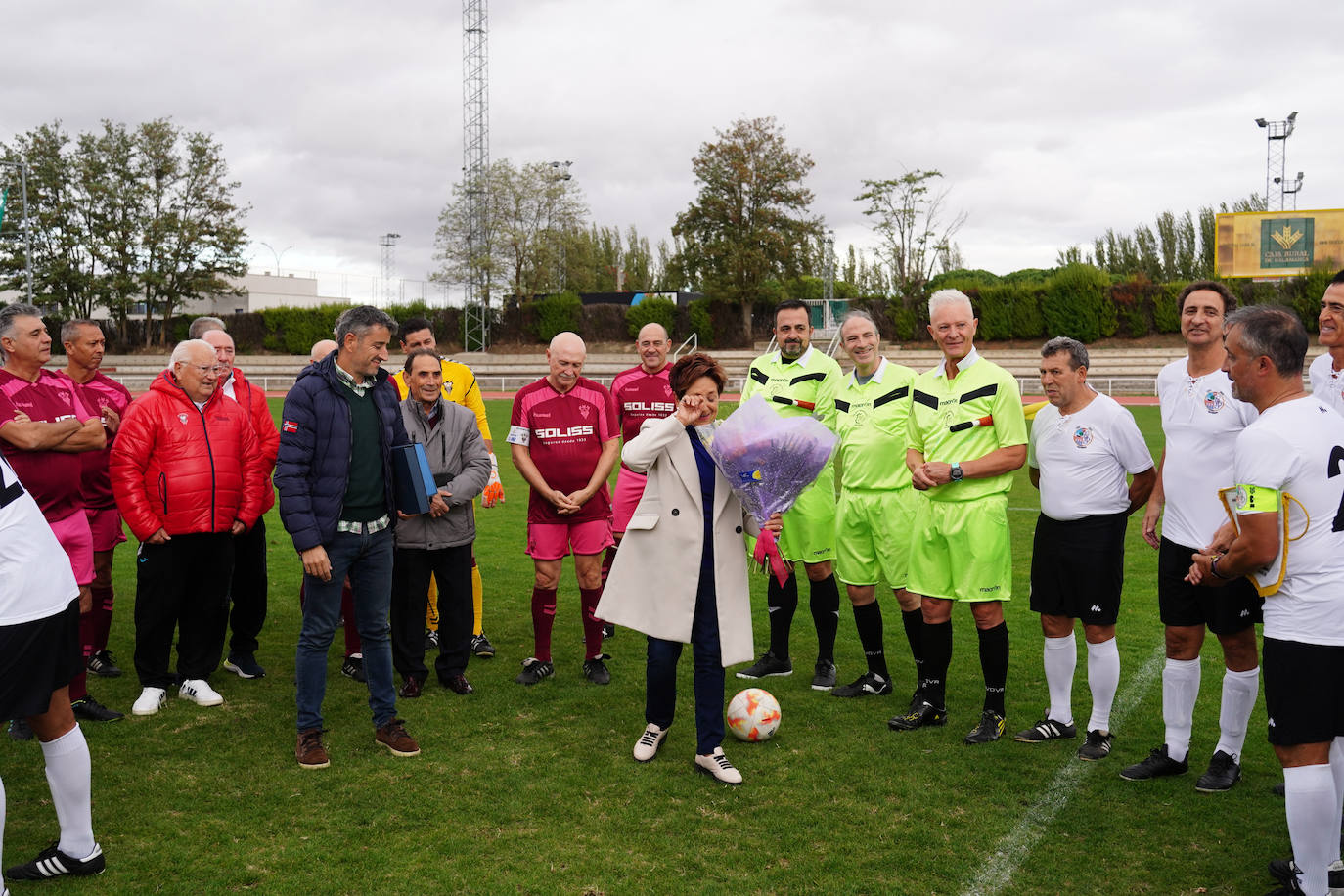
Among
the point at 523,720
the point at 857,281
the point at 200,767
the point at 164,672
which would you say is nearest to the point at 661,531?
the point at 523,720

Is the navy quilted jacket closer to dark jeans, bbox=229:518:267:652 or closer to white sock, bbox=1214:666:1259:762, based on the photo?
dark jeans, bbox=229:518:267:652

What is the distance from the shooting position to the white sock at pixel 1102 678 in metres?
5.07

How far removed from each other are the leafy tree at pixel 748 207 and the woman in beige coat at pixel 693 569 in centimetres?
4412

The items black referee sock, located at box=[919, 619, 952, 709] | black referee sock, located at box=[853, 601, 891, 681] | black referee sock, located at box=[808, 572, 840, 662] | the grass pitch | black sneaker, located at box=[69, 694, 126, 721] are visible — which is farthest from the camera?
black referee sock, located at box=[808, 572, 840, 662]

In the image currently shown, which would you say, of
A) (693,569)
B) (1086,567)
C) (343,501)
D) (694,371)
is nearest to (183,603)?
(343,501)

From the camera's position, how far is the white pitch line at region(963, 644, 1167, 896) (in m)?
3.84

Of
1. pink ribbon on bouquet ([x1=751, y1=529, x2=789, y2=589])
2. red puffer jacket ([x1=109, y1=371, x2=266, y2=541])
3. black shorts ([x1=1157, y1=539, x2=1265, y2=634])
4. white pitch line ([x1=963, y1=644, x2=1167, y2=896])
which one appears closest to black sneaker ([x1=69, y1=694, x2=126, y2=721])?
red puffer jacket ([x1=109, y1=371, x2=266, y2=541])

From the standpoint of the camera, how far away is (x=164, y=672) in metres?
6.03

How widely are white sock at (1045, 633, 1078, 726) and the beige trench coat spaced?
1678 mm

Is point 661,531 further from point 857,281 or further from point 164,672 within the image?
point 857,281

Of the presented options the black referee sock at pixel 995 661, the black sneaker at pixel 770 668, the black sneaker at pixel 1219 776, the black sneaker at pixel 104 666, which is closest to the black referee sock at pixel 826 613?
the black sneaker at pixel 770 668

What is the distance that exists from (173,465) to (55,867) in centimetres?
258

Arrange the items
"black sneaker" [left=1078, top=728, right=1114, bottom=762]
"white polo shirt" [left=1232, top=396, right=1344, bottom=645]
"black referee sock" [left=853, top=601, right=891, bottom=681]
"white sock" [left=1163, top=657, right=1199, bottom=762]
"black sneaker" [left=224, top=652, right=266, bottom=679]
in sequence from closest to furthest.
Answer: "white polo shirt" [left=1232, top=396, right=1344, bottom=645], "white sock" [left=1163, top=657, right=1199, bottom=762], "black sneaker" [left=1078, top=728, right=1114, bottom=762], "black referee sock" [left=853, top=601, right=891, bottom=681], "black sneaker" [left=224, top=652, right=266, bottom=679]

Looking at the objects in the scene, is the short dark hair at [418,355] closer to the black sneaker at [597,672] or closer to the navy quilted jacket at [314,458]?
the navy quilted jacket at [314,458]
